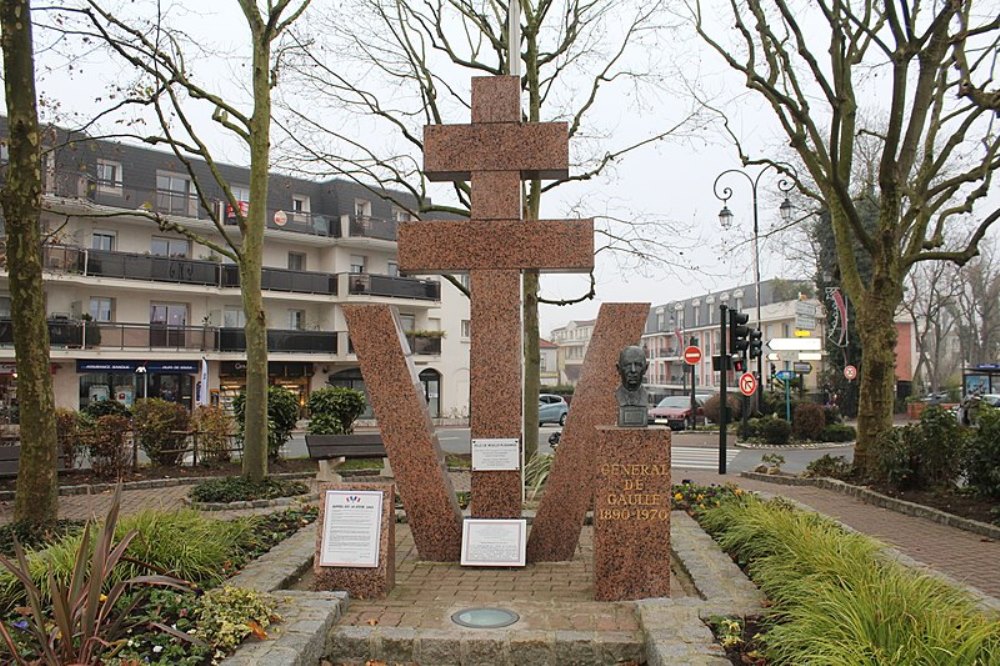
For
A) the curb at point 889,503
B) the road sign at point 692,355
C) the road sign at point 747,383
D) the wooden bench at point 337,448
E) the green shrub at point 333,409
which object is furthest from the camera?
the road sign at point 692,355

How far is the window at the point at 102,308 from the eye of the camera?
90.5ft

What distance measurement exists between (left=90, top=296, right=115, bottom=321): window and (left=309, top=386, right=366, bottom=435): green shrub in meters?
15.4

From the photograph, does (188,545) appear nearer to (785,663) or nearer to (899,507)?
(785,663)

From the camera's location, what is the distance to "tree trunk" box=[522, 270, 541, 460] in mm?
14602

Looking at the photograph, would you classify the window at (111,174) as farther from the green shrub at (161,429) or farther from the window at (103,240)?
the green shrub at (161,429)

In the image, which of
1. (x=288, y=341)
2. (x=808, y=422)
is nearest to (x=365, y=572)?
(x=808, y=422)

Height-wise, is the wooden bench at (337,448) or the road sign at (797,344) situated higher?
the road sign at (797,344)

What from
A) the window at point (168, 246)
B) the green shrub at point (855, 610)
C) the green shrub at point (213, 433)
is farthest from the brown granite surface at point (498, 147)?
the window at point (168, 246)

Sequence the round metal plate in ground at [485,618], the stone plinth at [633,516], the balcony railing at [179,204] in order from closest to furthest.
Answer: the round metal plate in ground at [485,618], the stone plinth at [633,516], the balcony railing at [179,204]

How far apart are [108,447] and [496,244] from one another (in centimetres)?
920

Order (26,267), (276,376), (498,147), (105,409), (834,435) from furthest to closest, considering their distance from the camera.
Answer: (276,376)
(834,435)
(105,409)
(26,267)
(498,147)

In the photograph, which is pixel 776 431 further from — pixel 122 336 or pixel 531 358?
pixel 122 336

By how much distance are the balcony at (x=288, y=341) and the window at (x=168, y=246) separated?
3718 mm

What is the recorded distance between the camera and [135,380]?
28.5m
